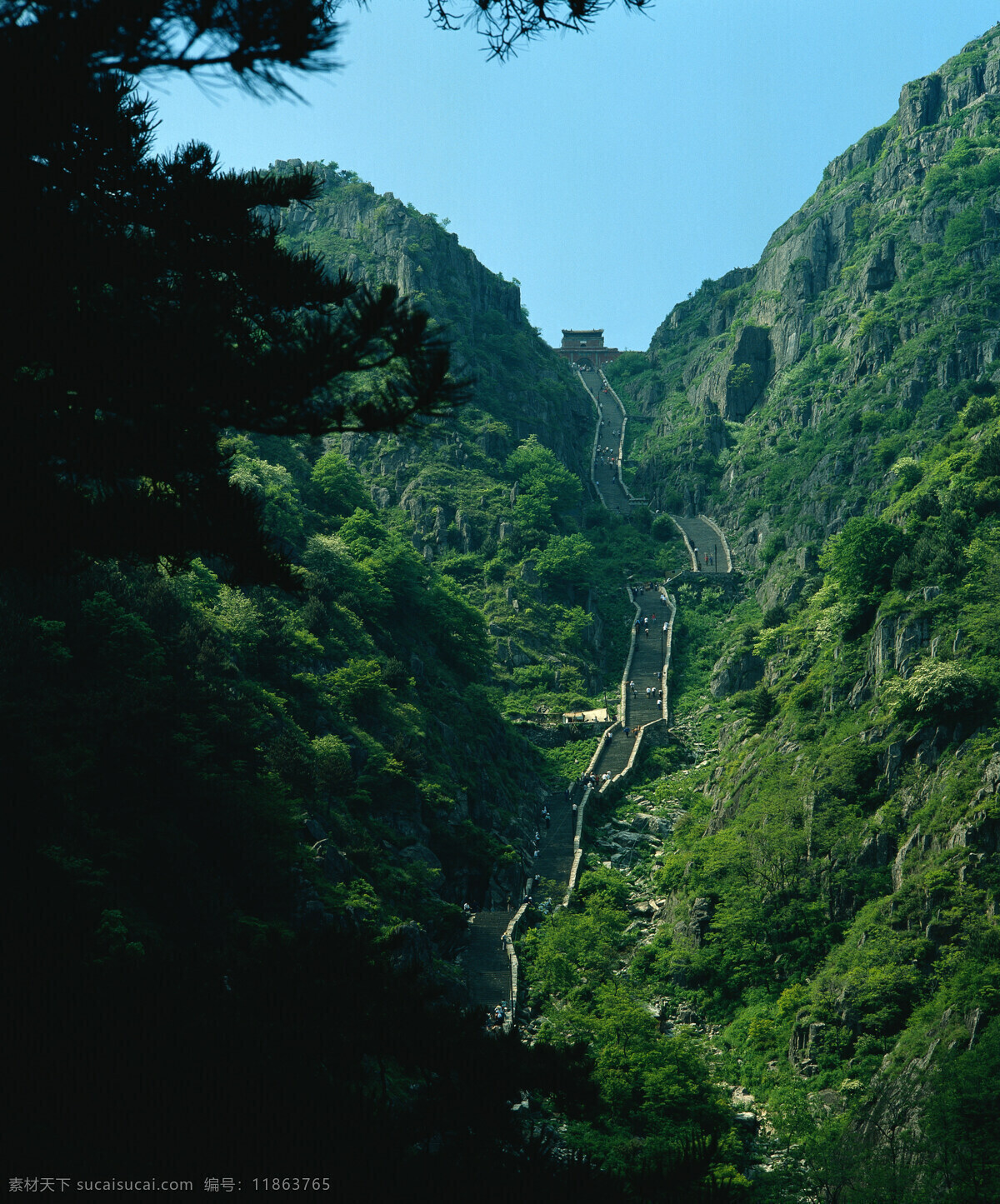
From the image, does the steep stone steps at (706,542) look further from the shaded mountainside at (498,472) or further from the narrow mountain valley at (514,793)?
the shaded mountainside at (498,472)

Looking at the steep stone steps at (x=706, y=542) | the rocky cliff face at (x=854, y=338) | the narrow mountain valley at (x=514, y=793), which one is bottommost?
the narrow mountain valley at (x=514, y=793)

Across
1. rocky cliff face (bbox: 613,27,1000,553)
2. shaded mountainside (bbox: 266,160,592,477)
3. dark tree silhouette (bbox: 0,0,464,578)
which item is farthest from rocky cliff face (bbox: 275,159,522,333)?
dark tree silhouette (bbox: 0,0,464,578)

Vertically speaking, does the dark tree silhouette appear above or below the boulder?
above

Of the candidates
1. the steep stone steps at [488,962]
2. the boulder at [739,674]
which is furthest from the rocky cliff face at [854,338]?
the steep stone steps at [488,962]

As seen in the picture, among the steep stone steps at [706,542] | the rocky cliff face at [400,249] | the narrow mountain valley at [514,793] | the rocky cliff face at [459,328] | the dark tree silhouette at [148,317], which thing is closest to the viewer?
the dark tree silhouette at [148,317]

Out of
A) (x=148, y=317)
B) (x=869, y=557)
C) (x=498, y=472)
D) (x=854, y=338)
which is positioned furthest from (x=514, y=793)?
(x=854, y=338)

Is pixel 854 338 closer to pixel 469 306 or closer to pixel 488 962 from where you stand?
→ pixel 469 306

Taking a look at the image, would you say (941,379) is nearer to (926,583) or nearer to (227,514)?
(926,583)

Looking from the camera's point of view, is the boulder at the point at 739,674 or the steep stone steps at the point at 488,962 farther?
the boulder at the point at 739,674

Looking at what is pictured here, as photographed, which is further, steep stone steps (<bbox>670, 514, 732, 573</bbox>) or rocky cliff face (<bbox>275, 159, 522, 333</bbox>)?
rocky cliff face (<bbox>275, 159, 522, 333</bbox>)

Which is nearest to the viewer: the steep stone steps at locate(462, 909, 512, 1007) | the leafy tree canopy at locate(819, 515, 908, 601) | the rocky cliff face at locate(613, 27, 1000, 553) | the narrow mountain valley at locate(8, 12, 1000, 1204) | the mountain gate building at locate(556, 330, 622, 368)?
the narrow mountain valley at locate(8, 12, 1000, 1204)

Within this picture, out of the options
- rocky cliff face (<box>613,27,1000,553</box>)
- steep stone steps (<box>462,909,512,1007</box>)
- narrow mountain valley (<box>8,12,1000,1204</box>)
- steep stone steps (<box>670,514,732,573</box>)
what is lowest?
steep stone steps (<box>462,909,512,1007</box>)

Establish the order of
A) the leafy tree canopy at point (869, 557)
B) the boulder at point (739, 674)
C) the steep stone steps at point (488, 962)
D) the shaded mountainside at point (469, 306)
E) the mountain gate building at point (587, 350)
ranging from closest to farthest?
the steep stone steps at point (488, 962)
the leafy tree canopy at point (869, 557)
the boulder at point (739, 674)
the shaded mountainside at point (469, 306)
the mountain gate building at point (587, 350)

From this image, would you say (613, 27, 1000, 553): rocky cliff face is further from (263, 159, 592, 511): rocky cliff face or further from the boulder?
the boulder
